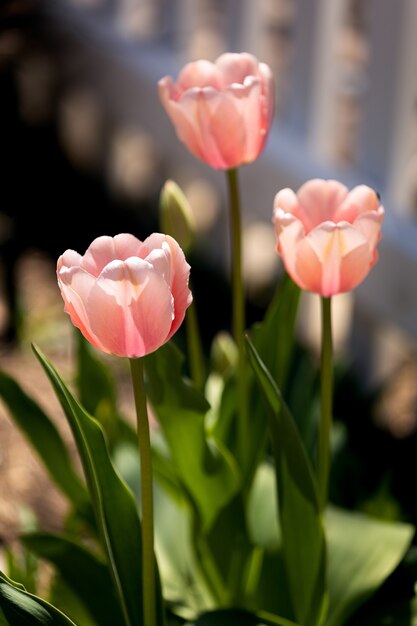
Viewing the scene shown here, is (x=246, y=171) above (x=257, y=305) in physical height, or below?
above

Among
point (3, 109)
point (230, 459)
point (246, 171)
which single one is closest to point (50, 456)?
point (230, 459)

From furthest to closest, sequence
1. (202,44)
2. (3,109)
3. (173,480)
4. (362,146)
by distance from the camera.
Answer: (3,109), (202,44), (362,146), (173,480)

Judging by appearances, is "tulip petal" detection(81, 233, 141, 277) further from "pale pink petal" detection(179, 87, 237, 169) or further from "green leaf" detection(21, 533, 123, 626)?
"green leaf" detection(21, 533, 123, 626)

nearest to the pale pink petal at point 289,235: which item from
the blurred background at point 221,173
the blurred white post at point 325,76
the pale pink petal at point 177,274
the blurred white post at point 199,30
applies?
the pale pink petal at point 177,274

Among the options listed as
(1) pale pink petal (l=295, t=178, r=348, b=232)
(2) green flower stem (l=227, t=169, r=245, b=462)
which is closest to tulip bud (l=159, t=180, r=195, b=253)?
(2) green flower stem (l=227, t=169, r=245, b=462)

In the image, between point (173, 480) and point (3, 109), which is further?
point (3, 109)

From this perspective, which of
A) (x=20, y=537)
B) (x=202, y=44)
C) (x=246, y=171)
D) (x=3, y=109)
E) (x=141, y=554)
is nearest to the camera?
(x=141, y=554)

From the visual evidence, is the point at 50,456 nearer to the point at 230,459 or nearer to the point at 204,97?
the point at 230,459
